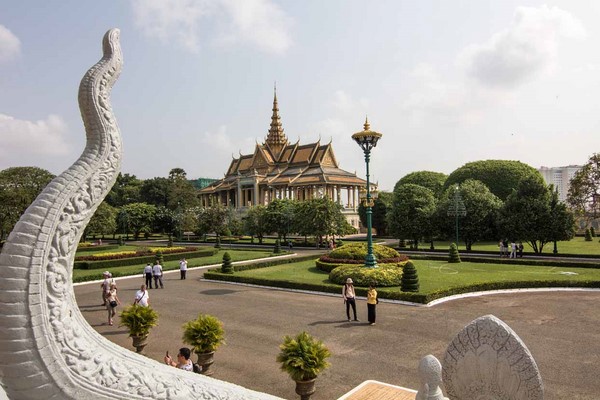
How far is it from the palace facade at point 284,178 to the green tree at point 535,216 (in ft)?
101

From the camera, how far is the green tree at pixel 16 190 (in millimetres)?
38062

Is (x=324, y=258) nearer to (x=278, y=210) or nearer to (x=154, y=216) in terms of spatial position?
(x=278, y=210)

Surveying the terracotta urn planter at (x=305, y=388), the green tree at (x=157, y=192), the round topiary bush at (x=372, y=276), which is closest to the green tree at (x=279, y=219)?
the round topiary bush at (x=372, y=276)

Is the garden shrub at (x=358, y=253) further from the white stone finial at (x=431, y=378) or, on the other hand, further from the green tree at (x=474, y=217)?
the white stone finial at (x=431, y=378)

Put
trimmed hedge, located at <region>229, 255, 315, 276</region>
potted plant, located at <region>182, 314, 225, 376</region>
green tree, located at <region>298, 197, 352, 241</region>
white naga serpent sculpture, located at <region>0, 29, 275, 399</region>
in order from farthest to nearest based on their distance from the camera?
green tree, located at <region>298, 197, 352, 241</region>
trimmed hedge, located at <region>229, 255, 315, 276</region>
potted plant, located at <region>182, 314, 225, 376</region>
white naga serpent sculpture, located at <region>0, 29, 275, 399</region>

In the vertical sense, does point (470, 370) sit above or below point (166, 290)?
above

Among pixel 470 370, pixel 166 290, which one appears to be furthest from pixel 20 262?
pixel 166 290

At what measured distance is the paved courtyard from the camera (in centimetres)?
831

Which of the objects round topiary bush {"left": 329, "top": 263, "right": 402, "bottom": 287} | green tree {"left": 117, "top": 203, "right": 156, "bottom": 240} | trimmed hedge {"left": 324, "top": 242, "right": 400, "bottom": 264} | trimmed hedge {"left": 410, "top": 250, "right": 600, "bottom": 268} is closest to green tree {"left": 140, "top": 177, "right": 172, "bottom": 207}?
green tree {"left": 117, "top": 203, "right": 156, "bottom": 240}

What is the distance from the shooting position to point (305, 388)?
23.4ft

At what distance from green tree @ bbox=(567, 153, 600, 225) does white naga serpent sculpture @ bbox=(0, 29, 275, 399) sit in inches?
1217

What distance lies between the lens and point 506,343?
4172 millimetres

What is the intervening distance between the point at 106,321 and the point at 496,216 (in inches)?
1122

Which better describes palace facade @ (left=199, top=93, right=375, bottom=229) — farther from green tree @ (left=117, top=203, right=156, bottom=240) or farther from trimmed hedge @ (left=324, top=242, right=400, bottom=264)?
trimmed hedge @ (left=324, top=242, right=400, bottom=264)
